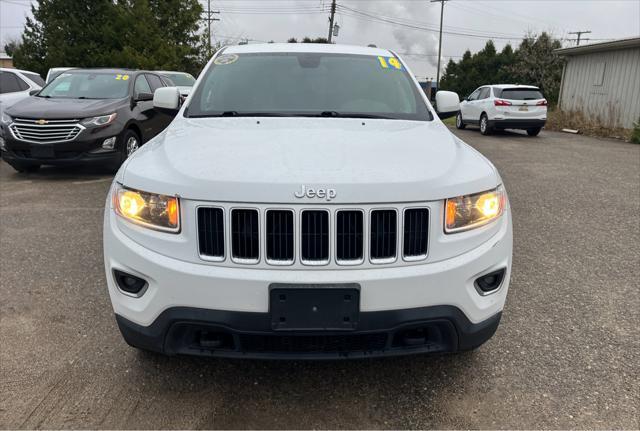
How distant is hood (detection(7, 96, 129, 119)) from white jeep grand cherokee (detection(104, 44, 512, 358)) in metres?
5.68

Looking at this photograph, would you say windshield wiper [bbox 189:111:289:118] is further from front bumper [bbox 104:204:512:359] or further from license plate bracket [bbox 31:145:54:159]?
license plate bracket [bbox 31:145:54:159]

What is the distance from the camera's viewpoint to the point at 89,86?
8352mm

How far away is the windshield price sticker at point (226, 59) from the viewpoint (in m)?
3.67

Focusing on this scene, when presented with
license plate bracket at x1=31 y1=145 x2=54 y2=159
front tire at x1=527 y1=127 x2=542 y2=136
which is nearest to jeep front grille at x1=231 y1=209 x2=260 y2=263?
license plate bracket at x1=31 y1=145 x2=54 y2=159

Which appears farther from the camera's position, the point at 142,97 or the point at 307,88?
the point at 142,97

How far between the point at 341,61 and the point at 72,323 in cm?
254

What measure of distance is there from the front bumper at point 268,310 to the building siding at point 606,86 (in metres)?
17.9

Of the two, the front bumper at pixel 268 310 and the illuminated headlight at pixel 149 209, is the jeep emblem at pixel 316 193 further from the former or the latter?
the illuminated headlight at pixel 149 209

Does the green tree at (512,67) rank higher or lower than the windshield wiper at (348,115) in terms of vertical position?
higher

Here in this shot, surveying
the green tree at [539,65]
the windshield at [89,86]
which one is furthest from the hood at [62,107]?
the green tree at [539,65]

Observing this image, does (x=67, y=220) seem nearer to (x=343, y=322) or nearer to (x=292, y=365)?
(x=292, y=365)

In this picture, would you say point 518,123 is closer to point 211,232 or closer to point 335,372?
point 335,372

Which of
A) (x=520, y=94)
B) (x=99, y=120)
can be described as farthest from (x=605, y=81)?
(x=99, y=120)

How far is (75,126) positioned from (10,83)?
13.9 feet
